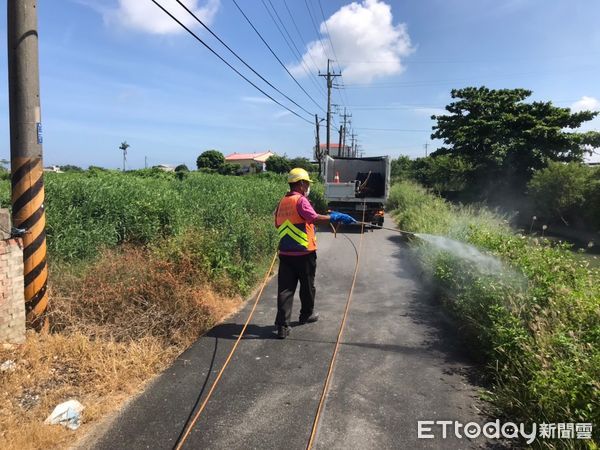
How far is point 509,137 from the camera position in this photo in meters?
24.4

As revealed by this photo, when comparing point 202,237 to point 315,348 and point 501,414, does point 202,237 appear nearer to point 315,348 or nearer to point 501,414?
point 315,348

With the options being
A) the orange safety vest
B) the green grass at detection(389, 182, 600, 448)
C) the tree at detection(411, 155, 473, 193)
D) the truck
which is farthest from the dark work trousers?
the tree at detection(411, 155, 473, 193)

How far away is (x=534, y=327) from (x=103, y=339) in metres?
4.08

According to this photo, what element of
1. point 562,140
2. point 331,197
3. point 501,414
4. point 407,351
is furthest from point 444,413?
point 562,140

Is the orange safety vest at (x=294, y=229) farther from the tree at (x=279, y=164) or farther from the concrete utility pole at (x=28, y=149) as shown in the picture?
the tree at (x=279, y=164)

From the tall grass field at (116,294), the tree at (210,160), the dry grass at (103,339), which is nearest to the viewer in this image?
the dry grass at (103,339)

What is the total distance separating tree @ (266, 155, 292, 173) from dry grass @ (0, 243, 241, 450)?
214ft

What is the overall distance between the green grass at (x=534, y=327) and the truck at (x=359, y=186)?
30.4 ft

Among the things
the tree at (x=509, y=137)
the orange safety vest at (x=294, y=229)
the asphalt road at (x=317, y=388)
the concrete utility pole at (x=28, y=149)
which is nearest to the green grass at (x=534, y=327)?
the asphalt road at (x=317, y=388)

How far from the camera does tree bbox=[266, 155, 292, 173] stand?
7100 centimetres

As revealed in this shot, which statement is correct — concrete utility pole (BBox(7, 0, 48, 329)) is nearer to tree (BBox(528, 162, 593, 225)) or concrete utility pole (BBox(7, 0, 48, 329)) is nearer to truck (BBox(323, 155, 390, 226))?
truck (BBox(323, 155, 390, 226))

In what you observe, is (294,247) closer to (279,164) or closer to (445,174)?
(445,174)

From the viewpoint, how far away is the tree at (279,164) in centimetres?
7100

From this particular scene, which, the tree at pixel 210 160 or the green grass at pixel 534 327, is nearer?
the green grass at pixel 534 327
